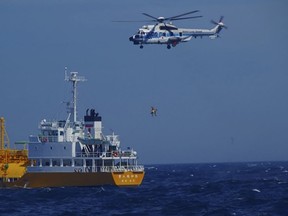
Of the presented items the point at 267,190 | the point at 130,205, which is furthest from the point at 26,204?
the point at 267,190

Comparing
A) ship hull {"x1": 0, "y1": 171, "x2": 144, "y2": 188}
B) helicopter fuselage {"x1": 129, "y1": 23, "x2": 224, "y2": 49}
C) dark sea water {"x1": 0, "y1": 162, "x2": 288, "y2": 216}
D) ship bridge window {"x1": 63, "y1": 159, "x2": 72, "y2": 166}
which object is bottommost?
dark sea water {"x1": 0, "y1": 162, "x2": 288, "y2": 216}

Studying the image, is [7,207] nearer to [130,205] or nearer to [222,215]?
[130,205]

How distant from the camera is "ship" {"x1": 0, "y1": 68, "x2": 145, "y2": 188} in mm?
82000

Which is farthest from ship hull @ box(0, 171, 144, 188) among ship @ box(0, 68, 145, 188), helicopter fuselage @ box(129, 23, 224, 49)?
helicopter fuselage @ box(129, 23, 224, 49)

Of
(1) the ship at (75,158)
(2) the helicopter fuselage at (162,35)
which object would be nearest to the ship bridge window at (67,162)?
(1) the ship at (75,158)

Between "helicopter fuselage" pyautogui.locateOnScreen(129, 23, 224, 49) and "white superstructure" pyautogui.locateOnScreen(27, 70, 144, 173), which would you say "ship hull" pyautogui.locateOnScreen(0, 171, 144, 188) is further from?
"helicopter fuselage" pyautogui.locateOnScreen(129, 23, 224, 49)

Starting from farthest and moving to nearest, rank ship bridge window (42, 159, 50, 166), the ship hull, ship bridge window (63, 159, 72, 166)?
ship bridge window (42, 159, 50, 166) → ship bridge window (63, 159, 72, 166) → the ship hull

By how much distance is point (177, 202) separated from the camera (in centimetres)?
6550

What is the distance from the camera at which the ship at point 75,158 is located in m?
82.0

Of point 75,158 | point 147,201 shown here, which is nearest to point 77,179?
point 75,158

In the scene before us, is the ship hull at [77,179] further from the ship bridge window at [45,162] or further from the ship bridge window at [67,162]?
the ship bridge window at [67,162]

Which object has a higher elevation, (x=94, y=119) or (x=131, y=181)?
(x=94, y=119)

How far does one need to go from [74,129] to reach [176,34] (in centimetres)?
1345

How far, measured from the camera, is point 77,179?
81.9m
